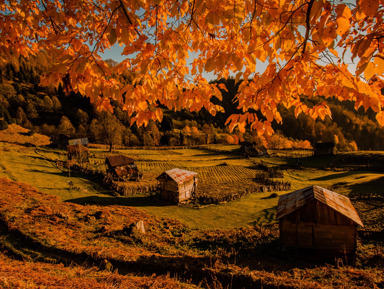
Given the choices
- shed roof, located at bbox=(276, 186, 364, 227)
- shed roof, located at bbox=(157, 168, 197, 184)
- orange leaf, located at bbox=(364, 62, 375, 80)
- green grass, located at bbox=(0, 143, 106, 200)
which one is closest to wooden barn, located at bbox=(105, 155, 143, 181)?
green grass, located at bbox=(0, 143, 106, 200)

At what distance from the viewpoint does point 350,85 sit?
2.78 meters

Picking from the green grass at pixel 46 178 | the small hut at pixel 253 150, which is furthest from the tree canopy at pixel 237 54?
the small hut at pixel 253 150

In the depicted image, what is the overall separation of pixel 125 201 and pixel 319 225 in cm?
2127

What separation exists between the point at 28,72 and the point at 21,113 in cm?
8860

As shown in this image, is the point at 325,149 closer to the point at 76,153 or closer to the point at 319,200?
the point at 319,200

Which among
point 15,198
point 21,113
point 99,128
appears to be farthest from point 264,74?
point 21,113

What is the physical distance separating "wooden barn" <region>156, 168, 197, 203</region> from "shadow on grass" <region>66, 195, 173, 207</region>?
1.14 metres

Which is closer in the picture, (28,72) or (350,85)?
(350,85)

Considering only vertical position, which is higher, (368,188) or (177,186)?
(177,186)

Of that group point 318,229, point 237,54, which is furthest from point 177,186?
point 237,54

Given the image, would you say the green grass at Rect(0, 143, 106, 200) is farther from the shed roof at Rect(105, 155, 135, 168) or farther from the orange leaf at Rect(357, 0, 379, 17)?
the orange leaf at Rect(357, 0, 379, 17)

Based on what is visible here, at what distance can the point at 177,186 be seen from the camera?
25.9 meters

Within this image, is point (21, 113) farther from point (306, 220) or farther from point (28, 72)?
point (306, 220)

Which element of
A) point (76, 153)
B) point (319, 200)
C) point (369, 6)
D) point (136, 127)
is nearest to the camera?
point (369, 6)
